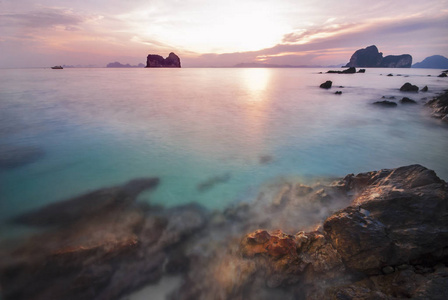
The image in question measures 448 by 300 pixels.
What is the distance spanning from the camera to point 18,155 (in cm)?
894

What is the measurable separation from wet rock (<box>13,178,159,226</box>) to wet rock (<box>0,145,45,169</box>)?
3.97 meters

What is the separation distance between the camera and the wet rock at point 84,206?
542 centimetres

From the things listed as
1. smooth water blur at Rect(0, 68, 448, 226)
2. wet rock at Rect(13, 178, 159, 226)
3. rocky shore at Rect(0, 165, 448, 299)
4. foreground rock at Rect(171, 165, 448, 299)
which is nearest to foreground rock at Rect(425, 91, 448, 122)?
smooth water blur at Rect(0, 68, 448, 226)

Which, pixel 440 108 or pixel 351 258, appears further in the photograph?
pixel 440 108

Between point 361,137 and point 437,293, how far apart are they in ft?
35.7

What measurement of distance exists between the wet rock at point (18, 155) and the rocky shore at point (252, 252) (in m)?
4.14

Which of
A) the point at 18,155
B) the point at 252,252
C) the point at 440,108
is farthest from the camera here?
the point at 440,108

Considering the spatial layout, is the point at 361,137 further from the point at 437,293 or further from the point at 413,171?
the point at 437,293

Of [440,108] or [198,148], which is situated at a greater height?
[440,108]

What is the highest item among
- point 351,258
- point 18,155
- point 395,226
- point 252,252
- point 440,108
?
point 440,108

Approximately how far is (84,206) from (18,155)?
5.89 metres

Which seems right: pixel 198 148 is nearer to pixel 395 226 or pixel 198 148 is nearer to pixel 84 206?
pixel 84 206

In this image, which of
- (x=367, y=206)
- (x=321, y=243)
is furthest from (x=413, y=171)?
(x=321, y=243)

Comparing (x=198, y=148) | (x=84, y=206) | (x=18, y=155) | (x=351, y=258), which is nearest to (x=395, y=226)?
(x=351, y=258)
